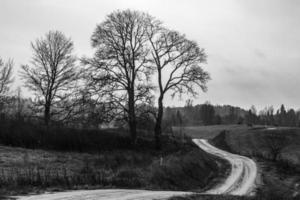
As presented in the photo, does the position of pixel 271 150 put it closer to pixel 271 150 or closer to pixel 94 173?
pixel 271 150

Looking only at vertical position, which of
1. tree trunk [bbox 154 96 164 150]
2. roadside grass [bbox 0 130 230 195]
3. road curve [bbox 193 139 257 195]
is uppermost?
tree trunk [bbox 154 96 164 150]

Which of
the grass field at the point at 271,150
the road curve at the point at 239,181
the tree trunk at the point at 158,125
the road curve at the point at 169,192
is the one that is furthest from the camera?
the tree trunk at the point at 158,125

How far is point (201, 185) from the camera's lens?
2681 cm

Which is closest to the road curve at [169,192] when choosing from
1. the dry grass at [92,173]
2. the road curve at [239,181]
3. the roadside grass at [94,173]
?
the road curve at [239,181]

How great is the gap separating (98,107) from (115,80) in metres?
3.51

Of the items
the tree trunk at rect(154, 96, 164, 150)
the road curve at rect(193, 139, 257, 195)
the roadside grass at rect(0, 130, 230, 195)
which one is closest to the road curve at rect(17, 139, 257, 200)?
the road curve at rect(193, 139, 257, 195)

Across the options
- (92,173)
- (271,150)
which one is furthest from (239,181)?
(271,150)

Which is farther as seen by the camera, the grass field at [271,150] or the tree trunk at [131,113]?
the tree trunk at [131,113]

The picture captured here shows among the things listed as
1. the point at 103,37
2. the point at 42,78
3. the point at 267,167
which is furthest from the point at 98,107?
the point at 267,167

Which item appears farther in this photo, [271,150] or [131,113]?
[271,150]

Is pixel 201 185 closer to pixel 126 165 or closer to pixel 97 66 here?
pixel 126 165

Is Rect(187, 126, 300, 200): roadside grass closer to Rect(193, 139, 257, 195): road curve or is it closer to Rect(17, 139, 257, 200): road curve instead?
Rect(193, 139, 257, 195): road curve

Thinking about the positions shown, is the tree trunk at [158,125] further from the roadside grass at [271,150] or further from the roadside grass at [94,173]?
the roadside grass at [271,150]

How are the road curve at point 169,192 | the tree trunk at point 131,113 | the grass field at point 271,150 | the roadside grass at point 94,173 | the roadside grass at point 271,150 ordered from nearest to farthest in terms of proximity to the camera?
1. the road curve at point 169,192
2. the roadside grass at point 94,173
3. the roadside grass at point 271,150
4. the grass field at point 271,150
5. the tree trunk at point 131,113
